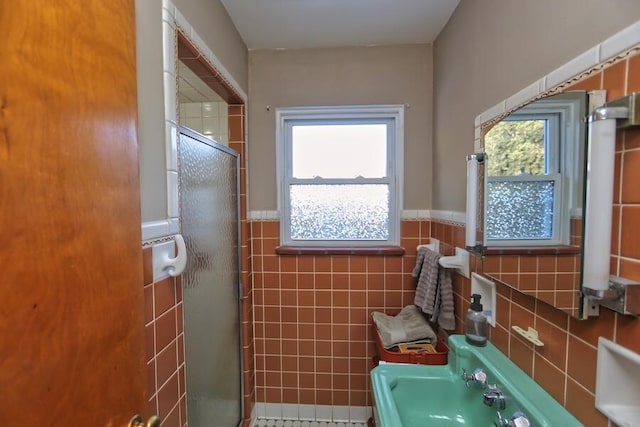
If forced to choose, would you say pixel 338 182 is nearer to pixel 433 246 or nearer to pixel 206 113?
pixel 433 246

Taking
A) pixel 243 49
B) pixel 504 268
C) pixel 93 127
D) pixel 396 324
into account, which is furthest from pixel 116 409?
pixel 243 49

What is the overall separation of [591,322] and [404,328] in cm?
98

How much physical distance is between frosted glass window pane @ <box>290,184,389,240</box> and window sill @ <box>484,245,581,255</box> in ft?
2.89

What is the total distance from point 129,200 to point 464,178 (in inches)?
54.2

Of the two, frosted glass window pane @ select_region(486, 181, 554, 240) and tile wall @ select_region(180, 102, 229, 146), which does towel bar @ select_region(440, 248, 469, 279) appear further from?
tile wall @ select_region(180, 102, 229, 146)

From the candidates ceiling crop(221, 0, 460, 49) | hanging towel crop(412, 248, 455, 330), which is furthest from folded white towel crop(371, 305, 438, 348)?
ceiling crop(221, 0, 460, 49)

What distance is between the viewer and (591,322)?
0.73 m

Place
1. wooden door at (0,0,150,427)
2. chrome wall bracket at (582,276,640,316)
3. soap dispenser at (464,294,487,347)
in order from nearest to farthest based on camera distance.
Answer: wooden door at (0,0,150,427)
chrome wall bracket at (582,276,640,316)
soap dispenser at (464,294,487,347)

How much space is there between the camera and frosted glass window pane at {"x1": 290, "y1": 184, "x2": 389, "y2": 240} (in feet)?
6.57

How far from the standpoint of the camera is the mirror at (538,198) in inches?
29.8

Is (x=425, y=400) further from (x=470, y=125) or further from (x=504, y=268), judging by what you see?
(x=470, y=125)

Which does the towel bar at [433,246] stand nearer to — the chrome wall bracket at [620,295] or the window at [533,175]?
the window at [533,175]

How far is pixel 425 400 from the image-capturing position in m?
1.14

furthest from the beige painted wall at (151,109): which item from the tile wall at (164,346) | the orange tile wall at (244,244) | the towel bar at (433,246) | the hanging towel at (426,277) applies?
the towel bar at (433,246)
